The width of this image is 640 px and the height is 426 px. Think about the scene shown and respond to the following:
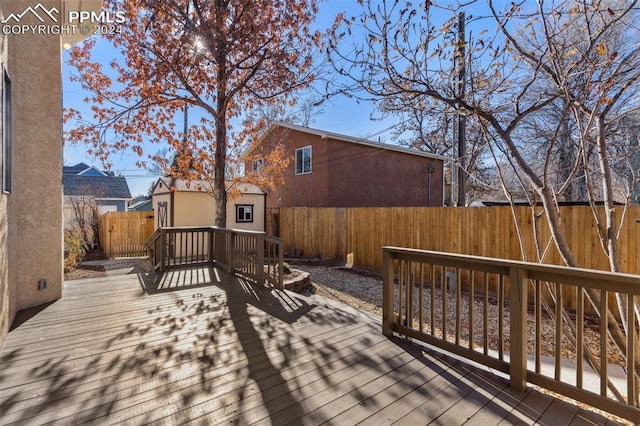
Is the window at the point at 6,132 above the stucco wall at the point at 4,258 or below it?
above

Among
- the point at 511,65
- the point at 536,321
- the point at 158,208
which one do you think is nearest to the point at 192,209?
the point at 158,208

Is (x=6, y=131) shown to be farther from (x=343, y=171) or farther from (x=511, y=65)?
(x=343, y=171)

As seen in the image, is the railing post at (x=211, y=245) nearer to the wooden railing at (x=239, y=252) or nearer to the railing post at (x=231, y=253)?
the wooden railing at (x=239, y=252)

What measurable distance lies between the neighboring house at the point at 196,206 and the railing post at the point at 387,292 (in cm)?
691

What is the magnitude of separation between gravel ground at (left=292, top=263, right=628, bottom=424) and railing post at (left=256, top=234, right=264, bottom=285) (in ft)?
4.64

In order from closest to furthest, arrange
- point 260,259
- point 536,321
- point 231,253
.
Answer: point 536,321, point 260,259, point 231,253

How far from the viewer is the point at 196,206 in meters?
11.1

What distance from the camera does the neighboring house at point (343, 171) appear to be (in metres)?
13.2

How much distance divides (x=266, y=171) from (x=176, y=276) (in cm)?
364

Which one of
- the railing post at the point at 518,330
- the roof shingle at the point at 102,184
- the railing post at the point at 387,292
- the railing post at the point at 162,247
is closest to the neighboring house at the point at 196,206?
the railing post at the point at 162,247

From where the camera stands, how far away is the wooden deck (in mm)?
2059

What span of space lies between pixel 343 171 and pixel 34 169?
10.6 metres

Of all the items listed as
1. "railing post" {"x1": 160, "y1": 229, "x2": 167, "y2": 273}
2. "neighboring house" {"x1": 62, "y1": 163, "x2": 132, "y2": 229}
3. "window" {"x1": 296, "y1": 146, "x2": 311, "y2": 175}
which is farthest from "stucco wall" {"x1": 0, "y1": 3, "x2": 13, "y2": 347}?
"neighboring house" {"x1": 62, "y1": 163, "x2": 132, "y2": 229}

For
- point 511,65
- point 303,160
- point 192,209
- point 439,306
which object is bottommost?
point 439,306
